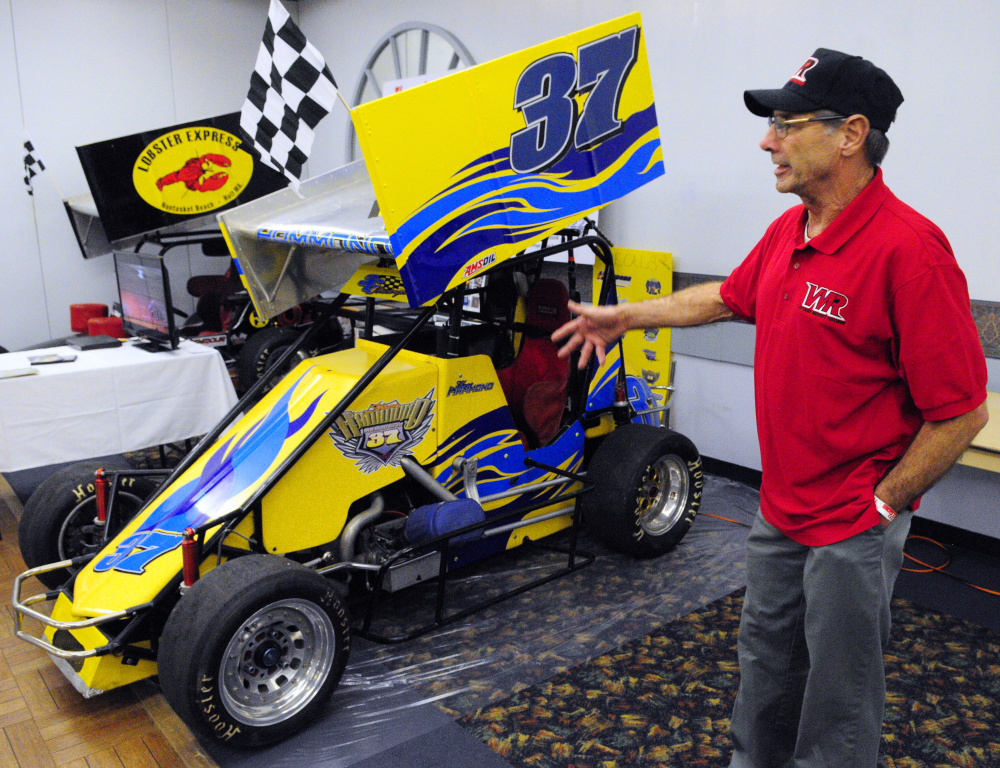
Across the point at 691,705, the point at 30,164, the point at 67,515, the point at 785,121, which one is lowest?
the point at 691,705

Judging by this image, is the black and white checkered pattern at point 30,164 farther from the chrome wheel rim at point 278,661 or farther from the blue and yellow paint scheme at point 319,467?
the chrome wheel rim at point 278,661

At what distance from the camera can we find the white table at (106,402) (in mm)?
3779

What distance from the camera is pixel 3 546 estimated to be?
12.5 ft

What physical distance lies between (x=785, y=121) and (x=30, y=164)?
23.2ft

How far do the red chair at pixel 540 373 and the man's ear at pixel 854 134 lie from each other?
1815 mm

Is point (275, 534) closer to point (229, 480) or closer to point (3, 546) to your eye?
point (229, 480)

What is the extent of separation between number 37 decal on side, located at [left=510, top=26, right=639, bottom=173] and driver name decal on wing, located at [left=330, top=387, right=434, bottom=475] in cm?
96

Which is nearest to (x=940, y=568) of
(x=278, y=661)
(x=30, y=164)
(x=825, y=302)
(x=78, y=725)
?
(x=825, y=302)

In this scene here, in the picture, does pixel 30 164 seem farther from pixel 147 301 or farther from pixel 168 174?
pixel 147 301

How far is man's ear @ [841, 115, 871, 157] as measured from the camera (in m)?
1.50

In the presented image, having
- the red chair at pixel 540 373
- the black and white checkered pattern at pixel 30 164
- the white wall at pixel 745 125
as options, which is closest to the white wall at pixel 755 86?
the white wall at pixel 745 125

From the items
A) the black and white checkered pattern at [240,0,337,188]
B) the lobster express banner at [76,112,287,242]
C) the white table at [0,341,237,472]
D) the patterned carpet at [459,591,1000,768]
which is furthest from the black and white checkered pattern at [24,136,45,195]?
the patterned carpet at [459,591,1000,768]

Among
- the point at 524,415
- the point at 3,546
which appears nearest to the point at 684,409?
the point at 524,415

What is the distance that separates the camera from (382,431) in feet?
9.39
